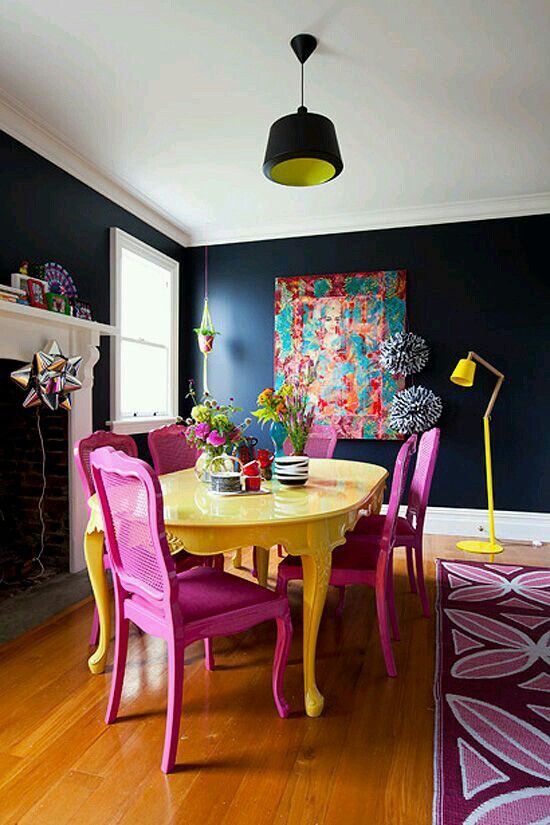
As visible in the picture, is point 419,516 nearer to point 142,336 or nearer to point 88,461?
point 88,461

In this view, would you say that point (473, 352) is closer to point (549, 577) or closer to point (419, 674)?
point (549, 577)

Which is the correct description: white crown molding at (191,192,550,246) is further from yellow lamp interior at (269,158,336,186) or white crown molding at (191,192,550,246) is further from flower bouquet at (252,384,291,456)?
flower bouquet at (252,384,291,456)

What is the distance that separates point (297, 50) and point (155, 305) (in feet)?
9.18

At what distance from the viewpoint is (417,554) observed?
2902 millimetres

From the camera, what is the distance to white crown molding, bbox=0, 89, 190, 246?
3074 mm

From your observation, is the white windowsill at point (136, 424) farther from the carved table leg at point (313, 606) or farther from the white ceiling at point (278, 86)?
the carved table leg at point (313, 606)

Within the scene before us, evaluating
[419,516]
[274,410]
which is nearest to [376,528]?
[419,516]

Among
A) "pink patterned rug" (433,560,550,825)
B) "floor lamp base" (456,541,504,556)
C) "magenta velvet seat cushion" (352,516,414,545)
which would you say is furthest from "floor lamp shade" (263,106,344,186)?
"floor lamp base" (456,541,504,556)

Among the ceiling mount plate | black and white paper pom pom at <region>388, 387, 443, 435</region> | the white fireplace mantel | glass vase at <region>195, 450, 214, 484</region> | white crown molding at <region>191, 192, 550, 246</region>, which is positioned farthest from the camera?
black and white paper pom pom at <region>388, 387, 443, 435</region>

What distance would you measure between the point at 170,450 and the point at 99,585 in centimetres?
116

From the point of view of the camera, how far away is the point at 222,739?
186 centimetres

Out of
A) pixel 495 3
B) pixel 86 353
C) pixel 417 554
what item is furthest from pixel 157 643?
pixel 495 3

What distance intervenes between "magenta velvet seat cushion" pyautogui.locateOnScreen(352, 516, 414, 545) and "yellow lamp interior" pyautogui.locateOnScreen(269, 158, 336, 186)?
173 centimetres

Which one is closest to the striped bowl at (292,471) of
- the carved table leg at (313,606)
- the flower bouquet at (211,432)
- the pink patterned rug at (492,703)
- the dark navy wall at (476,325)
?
the flower bouquet at (211,432)
